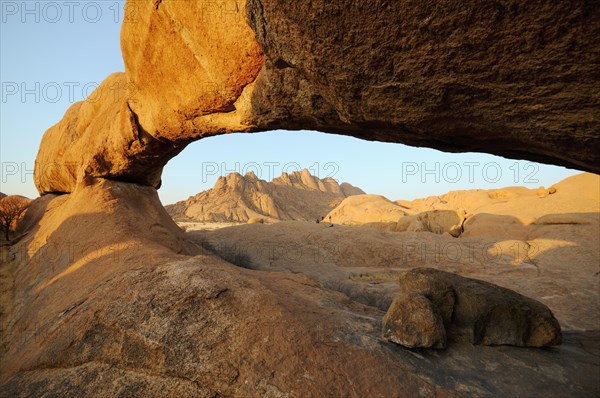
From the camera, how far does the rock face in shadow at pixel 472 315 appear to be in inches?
135

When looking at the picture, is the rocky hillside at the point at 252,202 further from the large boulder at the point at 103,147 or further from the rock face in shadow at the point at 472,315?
the rock face in shadow at the point at 472,315

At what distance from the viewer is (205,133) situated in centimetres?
602

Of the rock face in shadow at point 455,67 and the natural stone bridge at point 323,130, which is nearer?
the rock face in shadow at point 455,67

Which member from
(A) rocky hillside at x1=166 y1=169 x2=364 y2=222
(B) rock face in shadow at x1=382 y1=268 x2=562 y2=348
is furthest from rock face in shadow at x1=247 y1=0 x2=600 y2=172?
(A) rocky hillside at x1=166 y1=169 x2=364 y2=222

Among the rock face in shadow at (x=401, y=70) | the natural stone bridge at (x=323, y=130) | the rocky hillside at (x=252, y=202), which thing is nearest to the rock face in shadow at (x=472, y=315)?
the natural stone bridge at (x=323, y=130)

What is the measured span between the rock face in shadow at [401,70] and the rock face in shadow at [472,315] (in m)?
1.74

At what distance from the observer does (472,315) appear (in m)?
3.80

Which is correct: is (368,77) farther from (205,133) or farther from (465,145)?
(205,133)

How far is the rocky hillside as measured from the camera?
173 feet

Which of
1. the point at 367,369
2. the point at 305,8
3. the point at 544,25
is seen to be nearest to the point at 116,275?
the point at 367,369

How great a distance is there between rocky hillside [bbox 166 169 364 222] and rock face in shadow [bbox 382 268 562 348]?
150ft

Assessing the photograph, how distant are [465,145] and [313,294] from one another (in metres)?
2.90

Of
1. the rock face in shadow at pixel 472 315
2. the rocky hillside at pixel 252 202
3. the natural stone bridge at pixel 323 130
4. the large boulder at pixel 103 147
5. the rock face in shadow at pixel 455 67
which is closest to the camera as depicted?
the rock face in shadow at pixel 455 67

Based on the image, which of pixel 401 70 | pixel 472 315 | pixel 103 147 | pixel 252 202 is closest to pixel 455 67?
pixel 401 70
